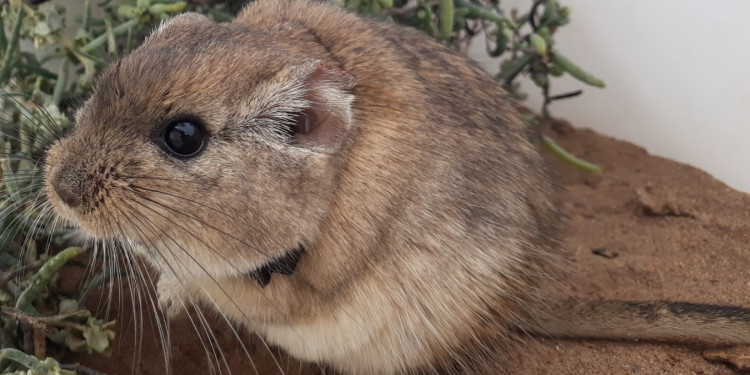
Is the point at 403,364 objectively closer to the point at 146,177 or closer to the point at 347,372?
the point at 347,372

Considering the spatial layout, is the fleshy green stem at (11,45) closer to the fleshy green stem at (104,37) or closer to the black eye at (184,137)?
the fleshy green stem at (104,37)

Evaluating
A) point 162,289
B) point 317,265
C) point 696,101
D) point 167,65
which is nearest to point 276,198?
point 317,265

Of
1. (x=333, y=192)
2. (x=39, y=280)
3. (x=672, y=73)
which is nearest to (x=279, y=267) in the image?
(x=333, y=192)

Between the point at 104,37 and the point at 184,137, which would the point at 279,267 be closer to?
the point at 184,137

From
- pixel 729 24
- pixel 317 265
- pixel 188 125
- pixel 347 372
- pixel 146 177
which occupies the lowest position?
pixel 347 372

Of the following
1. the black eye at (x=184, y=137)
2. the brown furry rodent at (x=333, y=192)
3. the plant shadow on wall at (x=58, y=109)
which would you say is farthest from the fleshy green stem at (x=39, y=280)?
the black eye at (x=184, y=137)
